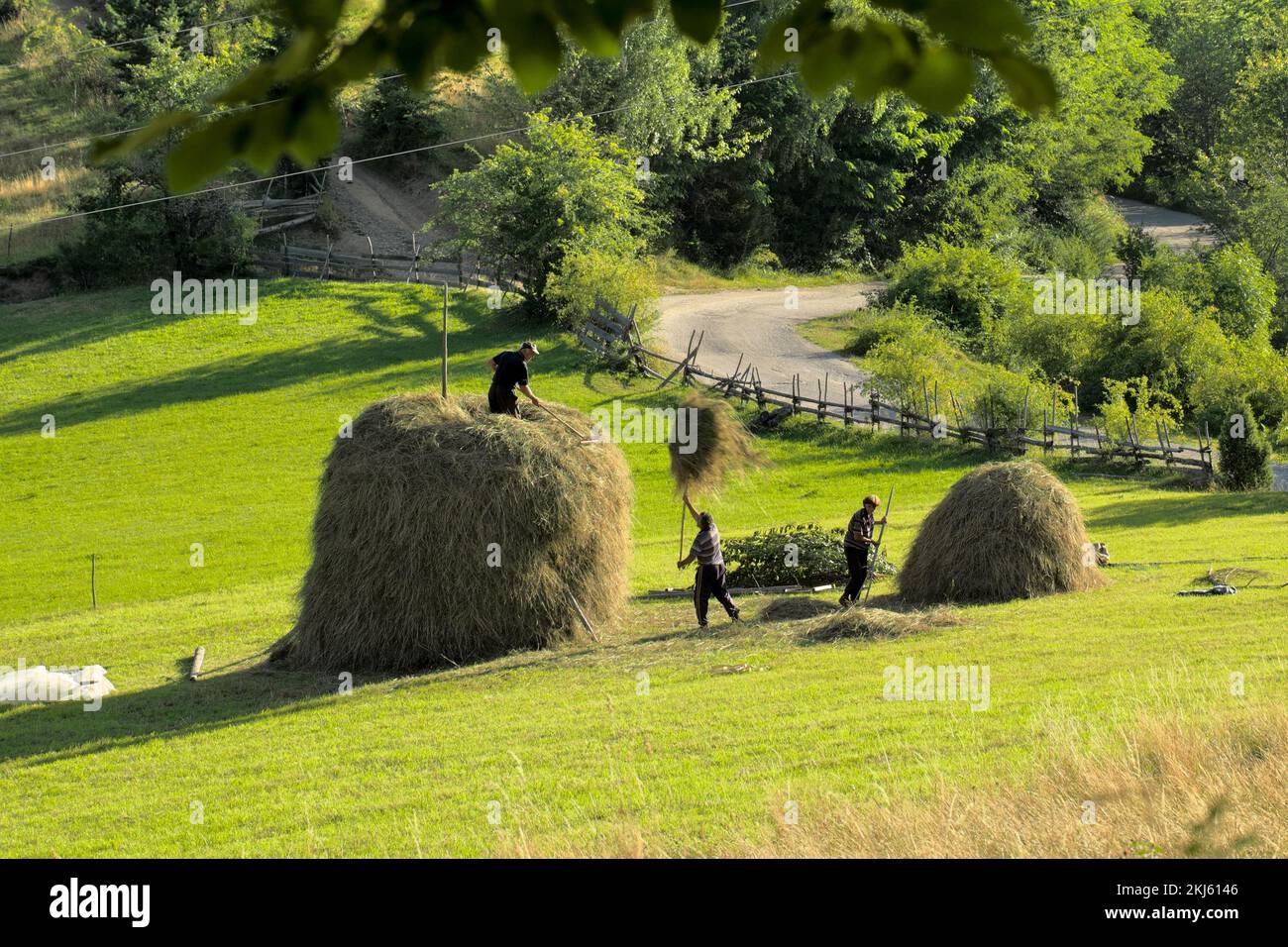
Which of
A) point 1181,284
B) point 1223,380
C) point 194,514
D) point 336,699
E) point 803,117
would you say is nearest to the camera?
point 336,699

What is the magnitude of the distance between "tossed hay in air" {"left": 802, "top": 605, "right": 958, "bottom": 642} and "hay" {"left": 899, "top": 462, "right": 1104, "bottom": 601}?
2.63m

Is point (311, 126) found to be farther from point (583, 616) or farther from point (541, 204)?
point (541, 204)

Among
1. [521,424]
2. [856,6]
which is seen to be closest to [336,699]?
[521,424]

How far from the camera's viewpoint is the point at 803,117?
71.7m

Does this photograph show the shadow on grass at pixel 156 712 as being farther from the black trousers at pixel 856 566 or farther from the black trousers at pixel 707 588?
the black trousers at pixel 856 566

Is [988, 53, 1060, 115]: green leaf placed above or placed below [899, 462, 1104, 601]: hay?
above

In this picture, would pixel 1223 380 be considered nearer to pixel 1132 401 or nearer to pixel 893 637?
pixel 1132 401

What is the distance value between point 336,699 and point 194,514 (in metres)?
22.2

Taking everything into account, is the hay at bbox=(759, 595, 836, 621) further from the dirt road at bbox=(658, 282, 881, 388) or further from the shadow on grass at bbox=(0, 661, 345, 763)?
the dirt road at bbox=(658, 282, 881, 388)

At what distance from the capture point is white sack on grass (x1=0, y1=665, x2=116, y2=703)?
1866cm

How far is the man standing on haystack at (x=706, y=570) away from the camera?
68.2ft

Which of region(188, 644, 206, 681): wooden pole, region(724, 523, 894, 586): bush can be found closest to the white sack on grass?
region(188, 644, 206, 681): wooden pole

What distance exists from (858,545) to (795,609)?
1.53 metres
